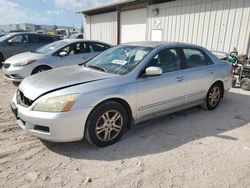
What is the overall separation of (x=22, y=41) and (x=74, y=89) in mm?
8639

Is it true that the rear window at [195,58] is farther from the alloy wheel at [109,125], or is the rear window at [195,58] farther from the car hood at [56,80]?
the alloy wheel at [109,125]

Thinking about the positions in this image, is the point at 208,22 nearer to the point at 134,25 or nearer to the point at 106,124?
the point at 134,25

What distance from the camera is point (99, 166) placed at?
2803 millimetres

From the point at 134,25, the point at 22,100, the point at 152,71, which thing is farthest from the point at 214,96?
the point at 134,25

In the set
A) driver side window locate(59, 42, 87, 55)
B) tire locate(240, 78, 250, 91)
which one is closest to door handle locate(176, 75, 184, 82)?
tire locate(240, 78, 250, 91)

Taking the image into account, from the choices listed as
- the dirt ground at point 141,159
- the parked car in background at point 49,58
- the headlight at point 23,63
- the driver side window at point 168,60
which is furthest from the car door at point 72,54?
the driver side window at point 168,60

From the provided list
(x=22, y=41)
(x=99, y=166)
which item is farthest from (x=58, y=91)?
(x=22, y=41)

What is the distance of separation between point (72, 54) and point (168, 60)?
400cm

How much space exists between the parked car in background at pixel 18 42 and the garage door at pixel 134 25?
4.82 metres

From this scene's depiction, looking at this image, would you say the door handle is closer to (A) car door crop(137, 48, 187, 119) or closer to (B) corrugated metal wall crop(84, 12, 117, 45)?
(A) car door crop(137, 48, 187, 119)

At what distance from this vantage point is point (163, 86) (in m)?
3.71

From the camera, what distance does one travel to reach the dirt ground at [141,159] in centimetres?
255

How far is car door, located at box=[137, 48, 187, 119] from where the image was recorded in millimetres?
3487

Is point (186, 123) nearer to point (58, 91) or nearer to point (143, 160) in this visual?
point (143, 160)
